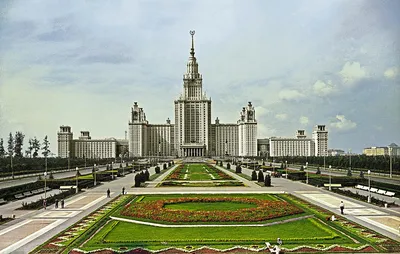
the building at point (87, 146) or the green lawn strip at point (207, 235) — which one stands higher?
the building at point (87, 146)

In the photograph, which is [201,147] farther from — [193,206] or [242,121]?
[193,206]

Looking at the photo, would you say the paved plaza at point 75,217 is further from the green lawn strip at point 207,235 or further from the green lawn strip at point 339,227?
the green lawn strip at point 207,235

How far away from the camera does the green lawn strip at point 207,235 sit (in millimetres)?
A: 18500

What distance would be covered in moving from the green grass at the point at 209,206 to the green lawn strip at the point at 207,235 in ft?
20.0

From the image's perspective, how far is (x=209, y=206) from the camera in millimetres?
29047

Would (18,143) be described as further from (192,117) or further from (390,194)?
(390,194)

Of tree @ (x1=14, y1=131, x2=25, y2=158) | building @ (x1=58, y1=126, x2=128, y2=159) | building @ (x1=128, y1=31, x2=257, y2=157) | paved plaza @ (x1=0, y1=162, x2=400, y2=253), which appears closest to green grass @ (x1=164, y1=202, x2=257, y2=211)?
paved plaza @ (x1=0, y1=162, x2=400, y2=253)

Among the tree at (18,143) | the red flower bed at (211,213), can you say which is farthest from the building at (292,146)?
the red flower bed at (211,213)

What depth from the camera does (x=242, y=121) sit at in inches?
6718

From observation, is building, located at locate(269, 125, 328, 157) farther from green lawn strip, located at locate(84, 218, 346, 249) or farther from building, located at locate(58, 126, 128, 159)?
green lawn strip, located at locate(84, 218, 346, 249)

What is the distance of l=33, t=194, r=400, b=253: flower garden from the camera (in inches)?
696

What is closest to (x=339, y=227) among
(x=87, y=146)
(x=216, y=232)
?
(x=216, y=232)

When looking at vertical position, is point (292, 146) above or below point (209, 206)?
above

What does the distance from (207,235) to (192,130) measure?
147481 mm
